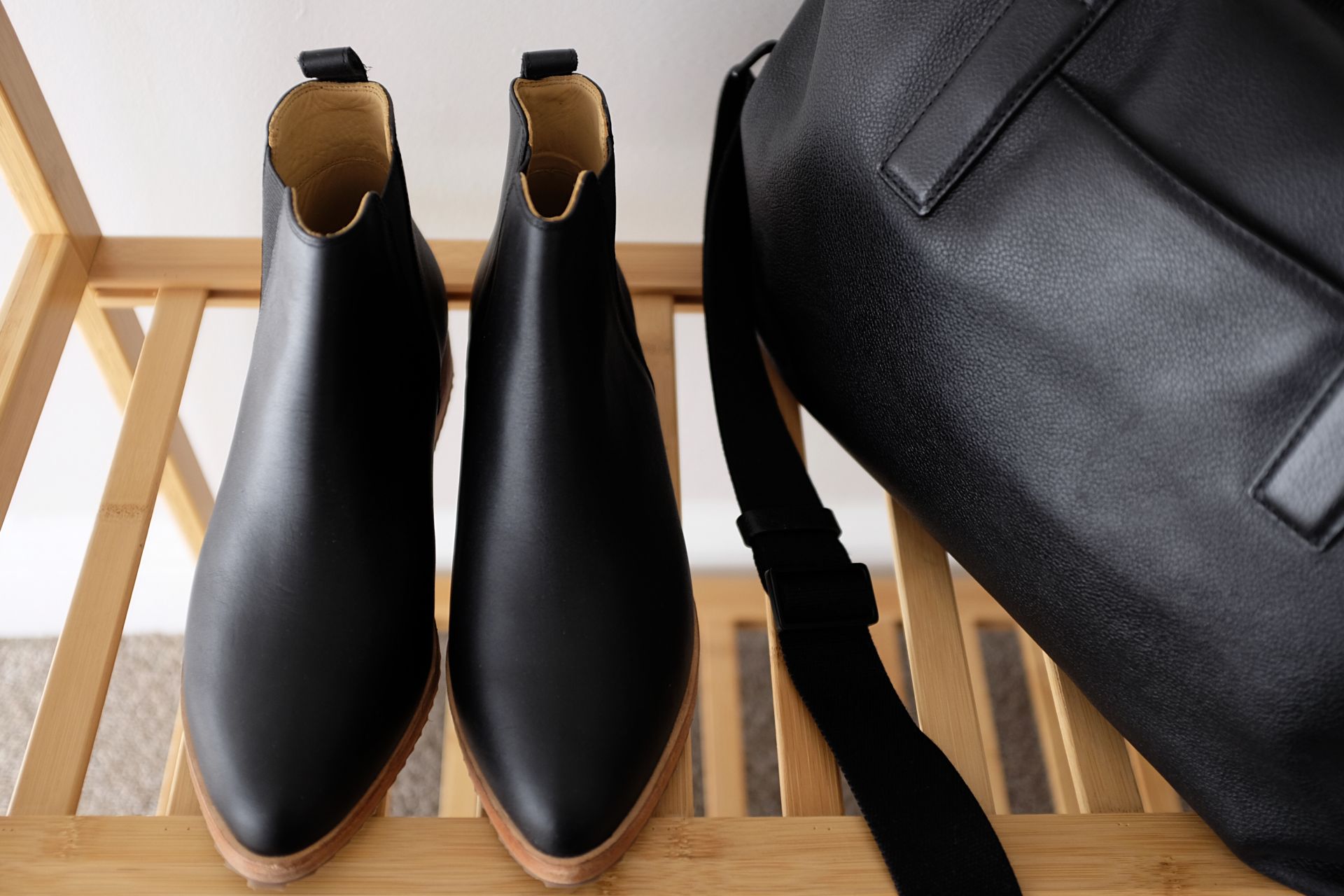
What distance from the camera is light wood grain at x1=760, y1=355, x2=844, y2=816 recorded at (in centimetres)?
39

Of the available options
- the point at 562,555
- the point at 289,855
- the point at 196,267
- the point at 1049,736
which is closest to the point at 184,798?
the point at 289,855

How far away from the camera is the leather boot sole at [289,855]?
0.32 meters

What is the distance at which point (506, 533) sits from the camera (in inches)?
14.3

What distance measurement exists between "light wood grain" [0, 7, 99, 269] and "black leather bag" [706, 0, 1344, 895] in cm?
37

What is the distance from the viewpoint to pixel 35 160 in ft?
1.51

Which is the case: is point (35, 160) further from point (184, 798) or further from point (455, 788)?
point (455, 788)

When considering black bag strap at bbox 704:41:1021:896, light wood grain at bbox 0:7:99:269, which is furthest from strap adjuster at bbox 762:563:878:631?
light wood grain at bbox 0:7:99:269

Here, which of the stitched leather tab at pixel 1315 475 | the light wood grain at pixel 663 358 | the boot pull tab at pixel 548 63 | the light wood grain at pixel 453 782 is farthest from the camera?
the light wood grain at pixel 453 782

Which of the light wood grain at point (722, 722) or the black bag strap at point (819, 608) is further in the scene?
the light wood grain at point (722, 722)

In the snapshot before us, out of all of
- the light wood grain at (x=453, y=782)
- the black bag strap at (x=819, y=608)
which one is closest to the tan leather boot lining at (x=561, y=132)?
the black bag strap at (x=819, y=608)

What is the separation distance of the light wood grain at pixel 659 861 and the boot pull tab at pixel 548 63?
300 millimetres

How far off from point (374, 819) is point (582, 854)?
0.09m

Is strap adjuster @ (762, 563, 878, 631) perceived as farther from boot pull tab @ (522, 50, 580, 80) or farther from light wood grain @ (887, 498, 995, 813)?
boot pull tab @ (522, 50, 580, 80)

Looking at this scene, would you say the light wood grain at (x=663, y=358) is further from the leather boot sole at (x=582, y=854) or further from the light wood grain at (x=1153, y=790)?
the light wood grain at (x=1153, y=790)
